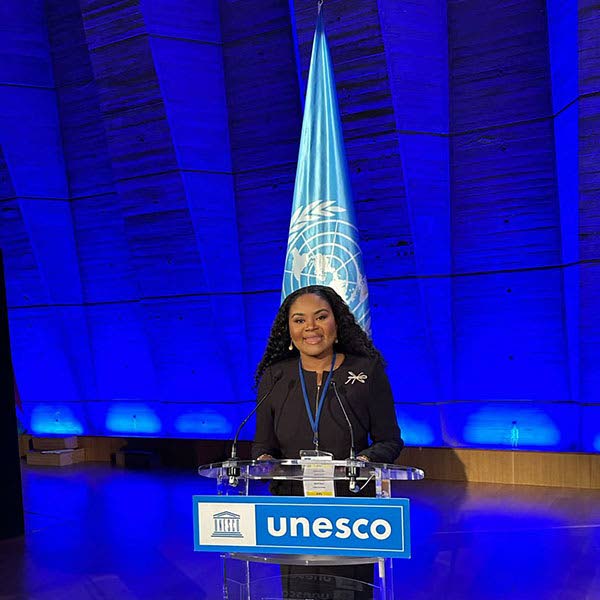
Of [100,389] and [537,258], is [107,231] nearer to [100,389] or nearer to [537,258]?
[100,389]

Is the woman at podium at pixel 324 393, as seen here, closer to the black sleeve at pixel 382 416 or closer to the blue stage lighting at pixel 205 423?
the black sleeve at pixel 382 416

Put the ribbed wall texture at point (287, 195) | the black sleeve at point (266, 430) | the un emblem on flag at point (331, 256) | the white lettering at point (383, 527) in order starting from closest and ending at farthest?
the white lettering at point (383, 527), the black sleeve at point (266, 430), the un emblem on flag at point (331, 256), the ribbed wall texture at point (287, 195)

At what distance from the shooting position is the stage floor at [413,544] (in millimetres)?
4074

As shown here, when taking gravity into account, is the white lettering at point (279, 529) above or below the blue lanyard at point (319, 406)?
below

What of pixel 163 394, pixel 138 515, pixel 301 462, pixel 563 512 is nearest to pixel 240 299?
pixel 163 394

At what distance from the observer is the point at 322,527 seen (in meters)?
1.61

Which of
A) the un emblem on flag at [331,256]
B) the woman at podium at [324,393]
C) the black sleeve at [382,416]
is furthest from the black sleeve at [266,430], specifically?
the un emblem on flag at [331,256]

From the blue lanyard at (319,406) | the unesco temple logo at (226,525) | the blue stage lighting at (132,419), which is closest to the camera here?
the unesco temple logo at (226,525)

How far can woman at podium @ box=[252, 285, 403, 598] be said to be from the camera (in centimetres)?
213

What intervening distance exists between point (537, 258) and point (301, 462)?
5.54 m

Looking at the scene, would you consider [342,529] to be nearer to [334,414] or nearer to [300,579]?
[300,579]

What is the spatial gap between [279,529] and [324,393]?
575 millimetres

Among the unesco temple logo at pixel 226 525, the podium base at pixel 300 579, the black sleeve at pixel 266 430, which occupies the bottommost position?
the podium base at pixel 300 579

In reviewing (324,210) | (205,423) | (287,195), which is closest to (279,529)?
(324,210)
